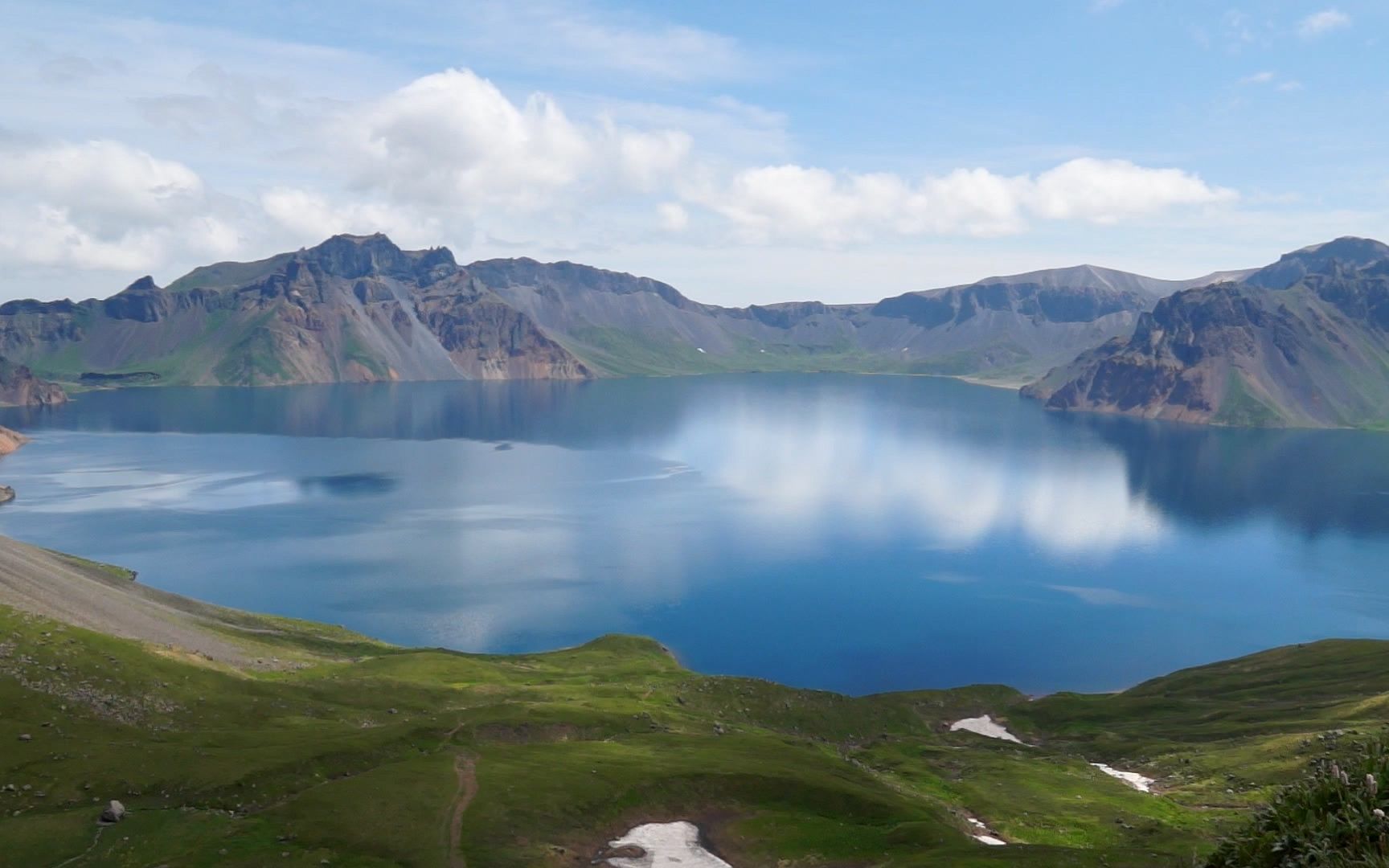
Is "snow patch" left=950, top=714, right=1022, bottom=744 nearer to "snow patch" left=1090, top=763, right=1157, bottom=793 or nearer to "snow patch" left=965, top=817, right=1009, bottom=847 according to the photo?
"snow patch" left=1090, top=763, right=1157, bottom=793

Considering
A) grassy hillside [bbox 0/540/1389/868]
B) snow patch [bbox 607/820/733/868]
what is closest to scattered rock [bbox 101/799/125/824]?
grassy hillside [bbox 0/540/1389/868]

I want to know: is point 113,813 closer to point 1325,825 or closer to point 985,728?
point 1325,825

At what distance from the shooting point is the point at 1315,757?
3206 inches

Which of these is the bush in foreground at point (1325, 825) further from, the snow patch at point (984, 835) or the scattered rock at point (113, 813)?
the scattered rock at point (113, 813)

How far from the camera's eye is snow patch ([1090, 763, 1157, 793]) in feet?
286

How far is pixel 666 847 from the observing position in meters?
57.8

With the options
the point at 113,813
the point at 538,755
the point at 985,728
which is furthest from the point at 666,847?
the point at 985,728

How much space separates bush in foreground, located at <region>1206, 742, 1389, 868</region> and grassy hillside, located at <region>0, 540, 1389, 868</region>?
35.7 meters

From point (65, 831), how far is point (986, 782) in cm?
7074

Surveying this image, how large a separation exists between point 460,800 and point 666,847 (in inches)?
522

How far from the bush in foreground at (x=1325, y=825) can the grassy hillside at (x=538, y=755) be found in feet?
117

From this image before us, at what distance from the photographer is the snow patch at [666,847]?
55.6 m

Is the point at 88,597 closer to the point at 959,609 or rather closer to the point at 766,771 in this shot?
the point at 766,771

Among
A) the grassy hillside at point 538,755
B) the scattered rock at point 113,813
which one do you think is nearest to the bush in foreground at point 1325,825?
the grassy hillside at point 538,755
